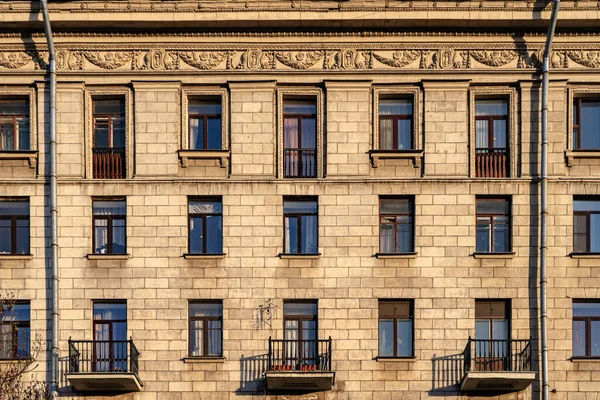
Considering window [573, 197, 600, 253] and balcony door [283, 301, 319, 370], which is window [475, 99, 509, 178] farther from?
balcony door [283, 301, 319, 370]

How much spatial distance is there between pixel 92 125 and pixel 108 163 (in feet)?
4.05

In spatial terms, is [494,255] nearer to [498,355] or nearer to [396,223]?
[498,355]

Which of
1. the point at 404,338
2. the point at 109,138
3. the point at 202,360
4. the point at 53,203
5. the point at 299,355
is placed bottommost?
the point at 202,360

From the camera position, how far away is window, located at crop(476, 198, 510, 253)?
30.0 meters

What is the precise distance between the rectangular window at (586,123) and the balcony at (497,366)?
5.97 meters

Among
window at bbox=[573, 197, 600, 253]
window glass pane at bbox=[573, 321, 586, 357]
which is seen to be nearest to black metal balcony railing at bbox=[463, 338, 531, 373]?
window glass pane at bbox=[573, 321, 586, 357]

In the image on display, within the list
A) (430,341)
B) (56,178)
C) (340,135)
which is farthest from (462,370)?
(56,178)

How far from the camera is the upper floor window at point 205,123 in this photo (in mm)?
30500

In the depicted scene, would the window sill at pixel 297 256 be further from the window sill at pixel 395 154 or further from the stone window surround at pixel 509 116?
the stone window surround at pixel 509 116

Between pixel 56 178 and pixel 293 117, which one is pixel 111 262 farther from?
pixel 293 117

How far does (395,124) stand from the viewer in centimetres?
3053

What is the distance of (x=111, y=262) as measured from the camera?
97.3 ft

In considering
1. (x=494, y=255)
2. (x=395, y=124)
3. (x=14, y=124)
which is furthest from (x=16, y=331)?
(x=494, y=255)

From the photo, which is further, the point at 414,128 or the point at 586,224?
the point at 414,128
